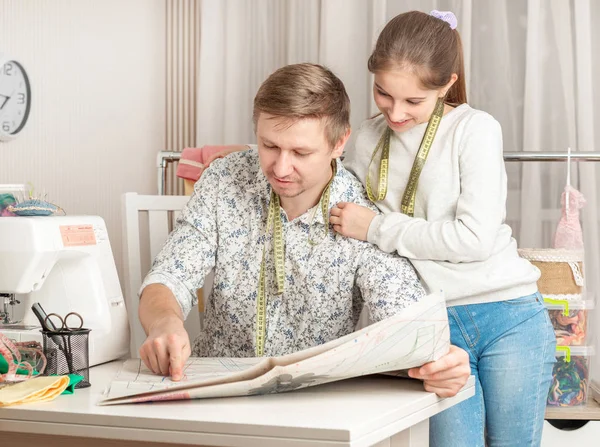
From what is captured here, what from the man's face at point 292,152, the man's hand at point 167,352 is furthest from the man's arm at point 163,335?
the man's face at point 292,152

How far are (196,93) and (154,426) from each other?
8.03 feet

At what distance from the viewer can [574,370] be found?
7.39 feet

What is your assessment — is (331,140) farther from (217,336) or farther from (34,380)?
(34,380)

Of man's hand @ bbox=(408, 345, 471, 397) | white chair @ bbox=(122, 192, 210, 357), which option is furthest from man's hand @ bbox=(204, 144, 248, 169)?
man's hand @ bbox=(408, 345, 471, 397)

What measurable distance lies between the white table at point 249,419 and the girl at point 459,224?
0.43 m

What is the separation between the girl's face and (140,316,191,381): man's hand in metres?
0.67

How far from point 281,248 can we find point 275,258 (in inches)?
1.0

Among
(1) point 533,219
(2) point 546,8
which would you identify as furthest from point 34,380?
(2) point 546,8

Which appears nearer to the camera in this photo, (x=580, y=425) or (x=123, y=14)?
(x=580, y=425)

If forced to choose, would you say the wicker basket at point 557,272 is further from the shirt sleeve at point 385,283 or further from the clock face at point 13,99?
the clock face at point 13,99

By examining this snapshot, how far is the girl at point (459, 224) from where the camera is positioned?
180 cm

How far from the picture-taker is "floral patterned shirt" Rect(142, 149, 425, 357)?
1.76 m

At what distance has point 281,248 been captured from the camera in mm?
1796

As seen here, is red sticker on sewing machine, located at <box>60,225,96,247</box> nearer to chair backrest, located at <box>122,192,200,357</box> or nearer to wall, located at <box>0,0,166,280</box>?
chair backrest, located at <box>122,192,200,357</box>
